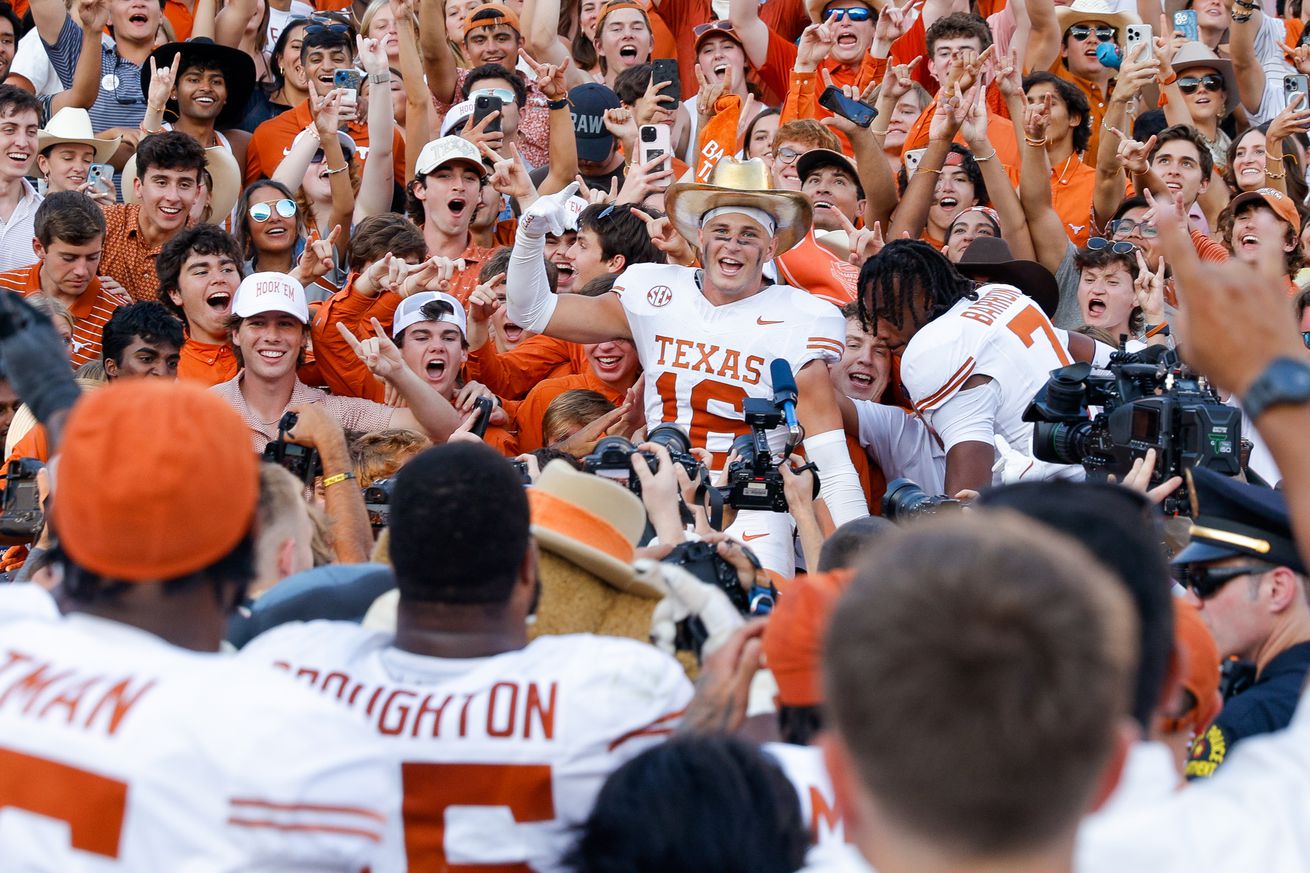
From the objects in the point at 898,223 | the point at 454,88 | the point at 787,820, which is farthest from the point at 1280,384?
the point at 454,88

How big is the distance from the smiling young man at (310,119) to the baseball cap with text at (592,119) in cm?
106

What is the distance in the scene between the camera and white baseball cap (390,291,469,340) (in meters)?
Answer: 6.73

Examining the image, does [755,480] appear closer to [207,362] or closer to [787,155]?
[207,362]

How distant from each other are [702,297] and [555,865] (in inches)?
166

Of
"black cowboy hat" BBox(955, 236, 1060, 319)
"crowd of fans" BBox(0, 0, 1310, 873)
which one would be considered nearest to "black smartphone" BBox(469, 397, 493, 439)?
"crowd of fans" BBox(0, 0, 1310, 873)

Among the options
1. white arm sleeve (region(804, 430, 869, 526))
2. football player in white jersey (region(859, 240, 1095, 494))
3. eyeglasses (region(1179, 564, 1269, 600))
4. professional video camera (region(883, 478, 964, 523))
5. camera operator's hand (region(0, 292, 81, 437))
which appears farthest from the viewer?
white arm sleeve (region(804, 430, 869, 526))

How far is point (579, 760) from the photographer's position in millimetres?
2498

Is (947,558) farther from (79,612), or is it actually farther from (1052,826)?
(79,612)

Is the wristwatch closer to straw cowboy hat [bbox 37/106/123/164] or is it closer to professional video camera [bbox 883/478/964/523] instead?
professional video camera [bbox 883/478/964/523]

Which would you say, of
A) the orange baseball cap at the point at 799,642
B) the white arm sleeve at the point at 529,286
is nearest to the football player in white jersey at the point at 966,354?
the white arm sleeve at the point at 529,286

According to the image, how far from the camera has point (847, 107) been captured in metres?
7.78

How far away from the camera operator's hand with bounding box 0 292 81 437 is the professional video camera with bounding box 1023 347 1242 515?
272cm

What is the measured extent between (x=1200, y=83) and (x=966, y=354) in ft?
16.7

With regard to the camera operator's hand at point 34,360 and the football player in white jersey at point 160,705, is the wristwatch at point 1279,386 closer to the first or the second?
the football player in white jersey at point 160,705
